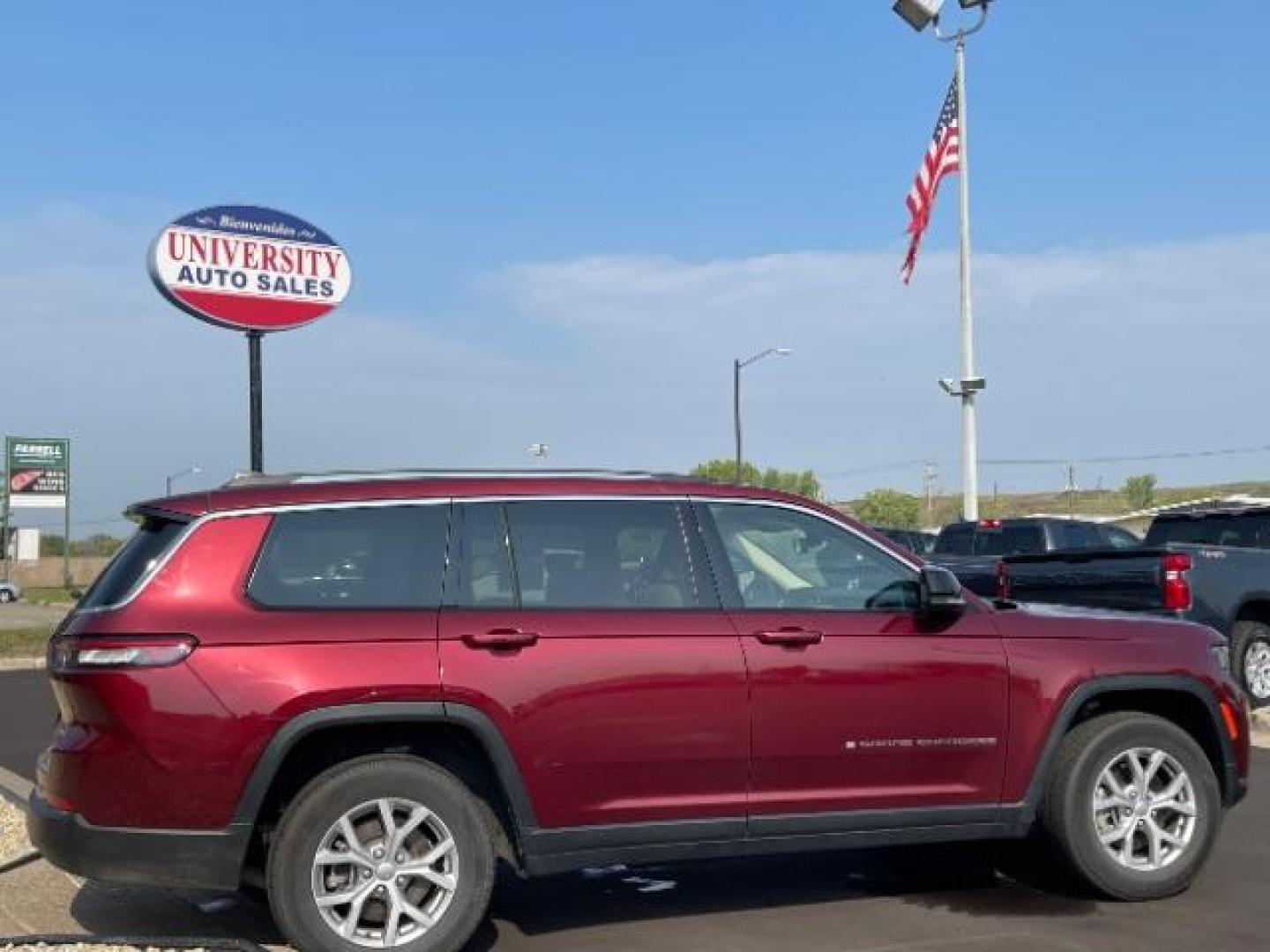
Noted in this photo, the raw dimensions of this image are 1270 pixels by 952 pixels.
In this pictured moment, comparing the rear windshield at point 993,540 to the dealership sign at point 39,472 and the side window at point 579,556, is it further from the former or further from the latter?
the dealership sign at point 39,472

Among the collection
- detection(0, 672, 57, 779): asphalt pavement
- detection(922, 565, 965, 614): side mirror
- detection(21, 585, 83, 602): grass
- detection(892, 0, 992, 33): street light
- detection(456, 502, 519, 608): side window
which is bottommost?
detection(21, 585, 83, 602): grass

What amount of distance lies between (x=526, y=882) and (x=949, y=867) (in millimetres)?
2023

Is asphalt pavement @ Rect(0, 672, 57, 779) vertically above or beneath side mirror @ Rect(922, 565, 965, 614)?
beneath

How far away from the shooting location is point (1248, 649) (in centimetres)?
1191

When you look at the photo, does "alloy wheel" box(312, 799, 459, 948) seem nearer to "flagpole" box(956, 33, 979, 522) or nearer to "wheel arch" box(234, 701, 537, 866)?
"wheel arch" box(234, 701, 537, 866)

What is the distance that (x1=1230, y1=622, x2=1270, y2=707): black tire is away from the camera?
1182cm

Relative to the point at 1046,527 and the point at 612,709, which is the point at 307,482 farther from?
the point at 1046,527

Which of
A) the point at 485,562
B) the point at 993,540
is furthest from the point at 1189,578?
the point at 485,562

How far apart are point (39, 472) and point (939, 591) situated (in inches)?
3477

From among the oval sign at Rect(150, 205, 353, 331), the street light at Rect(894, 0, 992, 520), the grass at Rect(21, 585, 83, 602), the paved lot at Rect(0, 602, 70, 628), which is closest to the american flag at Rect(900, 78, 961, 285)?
the street light at Rect(894, 0, 992, 520)

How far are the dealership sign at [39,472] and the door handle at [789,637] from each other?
286 feet

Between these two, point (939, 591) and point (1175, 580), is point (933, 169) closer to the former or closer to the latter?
point (1175, 580)

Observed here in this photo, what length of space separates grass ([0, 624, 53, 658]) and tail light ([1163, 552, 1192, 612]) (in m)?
16.4

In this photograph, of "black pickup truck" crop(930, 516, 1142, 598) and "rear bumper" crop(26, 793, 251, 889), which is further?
"black pickup truck" crop(930, 516, 1142, 598)
